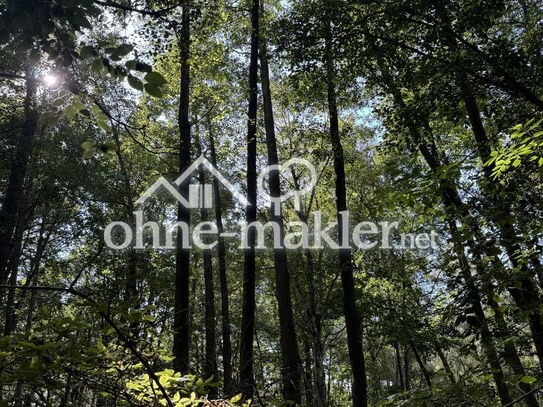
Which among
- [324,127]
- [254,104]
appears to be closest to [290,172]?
[324,127]

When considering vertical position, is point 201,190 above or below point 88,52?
above

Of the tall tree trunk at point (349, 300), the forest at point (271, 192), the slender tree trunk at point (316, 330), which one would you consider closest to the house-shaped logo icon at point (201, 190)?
the forest at point (271, 192)

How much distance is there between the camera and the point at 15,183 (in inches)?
332

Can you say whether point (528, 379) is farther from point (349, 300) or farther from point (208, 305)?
point (208, 305)

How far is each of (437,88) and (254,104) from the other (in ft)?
15.9

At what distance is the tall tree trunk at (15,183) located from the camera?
7516mm

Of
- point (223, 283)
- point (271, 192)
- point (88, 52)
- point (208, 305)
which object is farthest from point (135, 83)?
point (223, 283)

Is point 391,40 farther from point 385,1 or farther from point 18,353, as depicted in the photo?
point 18,353

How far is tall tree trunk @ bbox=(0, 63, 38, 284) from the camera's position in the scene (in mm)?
7516

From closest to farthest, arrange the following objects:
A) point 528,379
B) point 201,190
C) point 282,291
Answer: point 528,379 < point 282,291 < point 201,190

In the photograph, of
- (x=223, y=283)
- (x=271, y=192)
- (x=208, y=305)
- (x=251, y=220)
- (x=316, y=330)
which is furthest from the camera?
(x=223, y=283)

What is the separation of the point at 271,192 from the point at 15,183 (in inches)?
196

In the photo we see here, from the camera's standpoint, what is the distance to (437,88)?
4312 mm

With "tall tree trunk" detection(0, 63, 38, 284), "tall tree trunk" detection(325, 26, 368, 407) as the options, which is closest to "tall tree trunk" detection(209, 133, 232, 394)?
"tall tree trunk" detection(325, 26, 368, 407)
